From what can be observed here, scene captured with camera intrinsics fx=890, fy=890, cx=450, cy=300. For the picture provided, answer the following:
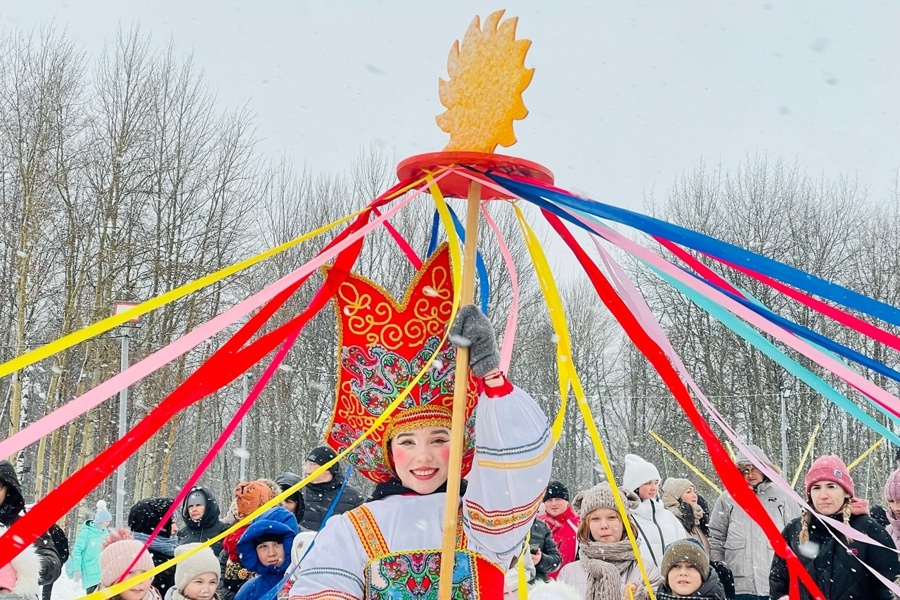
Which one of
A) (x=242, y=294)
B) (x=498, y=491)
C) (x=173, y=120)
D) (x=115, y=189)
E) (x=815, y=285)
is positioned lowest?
(x=498, y=491)

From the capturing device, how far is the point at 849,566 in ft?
14.6

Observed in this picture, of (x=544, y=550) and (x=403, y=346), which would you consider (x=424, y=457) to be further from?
(x=544, y=550)

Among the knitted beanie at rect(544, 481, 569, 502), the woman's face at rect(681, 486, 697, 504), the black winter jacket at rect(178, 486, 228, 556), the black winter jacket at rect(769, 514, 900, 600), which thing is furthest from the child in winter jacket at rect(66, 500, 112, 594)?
the black winter jacket at rect(769, 514, 900, 600)

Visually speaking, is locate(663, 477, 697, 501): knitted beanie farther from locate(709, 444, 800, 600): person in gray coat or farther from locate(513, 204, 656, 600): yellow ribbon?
locate(513, 204, 656, 600): yellow ribbon

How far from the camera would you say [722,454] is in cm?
205

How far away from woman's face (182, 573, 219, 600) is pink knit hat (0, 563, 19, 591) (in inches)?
35.6

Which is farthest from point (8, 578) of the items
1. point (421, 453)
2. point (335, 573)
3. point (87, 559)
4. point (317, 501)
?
point (87, 559)

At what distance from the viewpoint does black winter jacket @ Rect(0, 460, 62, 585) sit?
175 inches

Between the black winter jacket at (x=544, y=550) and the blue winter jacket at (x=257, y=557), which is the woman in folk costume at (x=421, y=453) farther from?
the black winter jacket at (x=544, y=550)

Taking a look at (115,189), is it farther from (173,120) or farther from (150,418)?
(150,418)

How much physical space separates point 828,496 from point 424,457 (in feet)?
9.32

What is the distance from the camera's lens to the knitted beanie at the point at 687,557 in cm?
407

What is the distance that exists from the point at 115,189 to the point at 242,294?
3937 millimetres

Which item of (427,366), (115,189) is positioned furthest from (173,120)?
(427,366)
